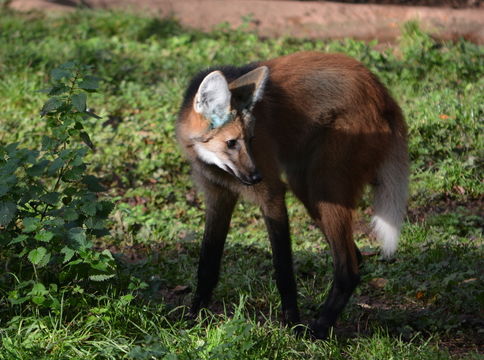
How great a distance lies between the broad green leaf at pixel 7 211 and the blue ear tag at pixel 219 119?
98cm

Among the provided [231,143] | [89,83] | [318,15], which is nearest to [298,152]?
[231,143]

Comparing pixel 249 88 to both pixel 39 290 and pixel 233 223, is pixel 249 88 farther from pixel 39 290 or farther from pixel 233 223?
pixel 233 223

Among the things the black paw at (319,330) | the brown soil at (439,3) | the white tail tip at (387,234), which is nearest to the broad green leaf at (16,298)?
the black paw at (319,330)

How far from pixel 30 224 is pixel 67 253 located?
21cm

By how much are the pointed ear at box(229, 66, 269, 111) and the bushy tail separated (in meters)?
0.90

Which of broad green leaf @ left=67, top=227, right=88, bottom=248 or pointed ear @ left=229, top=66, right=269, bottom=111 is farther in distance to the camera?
pointed ear @ left=229, top=66, right=269, bottom=111

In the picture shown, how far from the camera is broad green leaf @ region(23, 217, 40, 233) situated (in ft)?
10.6

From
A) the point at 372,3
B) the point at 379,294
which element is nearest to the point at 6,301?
the point at 379,294

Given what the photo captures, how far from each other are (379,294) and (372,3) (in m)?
5.19

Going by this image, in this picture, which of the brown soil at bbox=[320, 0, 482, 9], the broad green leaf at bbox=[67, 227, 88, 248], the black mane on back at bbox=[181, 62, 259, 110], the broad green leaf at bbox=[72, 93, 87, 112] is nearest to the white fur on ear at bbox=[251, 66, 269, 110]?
the black mane on back at bbox=[181, 62, 259, 110]

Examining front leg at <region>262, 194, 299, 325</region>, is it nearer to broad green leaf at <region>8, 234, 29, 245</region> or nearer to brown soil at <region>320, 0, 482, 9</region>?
broad green leaf at <region>8, 234, 29, 245</region>

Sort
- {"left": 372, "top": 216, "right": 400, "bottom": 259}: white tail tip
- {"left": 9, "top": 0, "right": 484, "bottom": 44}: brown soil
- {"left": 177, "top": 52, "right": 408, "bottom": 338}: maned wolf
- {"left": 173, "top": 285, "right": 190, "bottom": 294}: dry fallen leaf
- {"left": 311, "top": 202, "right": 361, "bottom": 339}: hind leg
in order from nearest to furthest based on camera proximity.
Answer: {"left": 177, "top": 52, "right": 408, "bottom": 338}: maned wolf → {"left": 311, "top": 202, "right": 361, "bottom": 339}: hind leg → {"left": 372, "top": 216, "right": 400, "bottom": 259}: white tail tip → {"left": 173, "top": 285, "right": 190, "bottom": 294}: dry fallen leaf → {"left": 9, "top": 0, "right": 484, "bottom": 44}: brown soil

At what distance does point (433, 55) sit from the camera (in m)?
6.95

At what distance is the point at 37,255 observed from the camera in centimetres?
320
